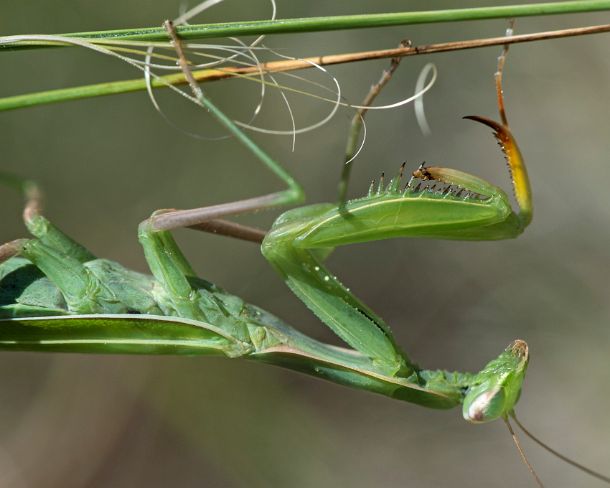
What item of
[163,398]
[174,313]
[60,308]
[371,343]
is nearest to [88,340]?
[60,308]

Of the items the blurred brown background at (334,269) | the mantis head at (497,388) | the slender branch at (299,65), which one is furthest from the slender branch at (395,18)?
the blurred brown background at (334,269)

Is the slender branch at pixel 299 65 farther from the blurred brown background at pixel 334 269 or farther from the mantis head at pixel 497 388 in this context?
the blurred brown background at pixel 334 269

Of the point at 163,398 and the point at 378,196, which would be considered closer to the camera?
the point at 378,196

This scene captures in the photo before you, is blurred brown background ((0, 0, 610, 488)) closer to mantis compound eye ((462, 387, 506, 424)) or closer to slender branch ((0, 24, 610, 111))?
mantis compound eye ((462, 387, 506, 424))

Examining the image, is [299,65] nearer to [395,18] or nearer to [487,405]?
[395,18]

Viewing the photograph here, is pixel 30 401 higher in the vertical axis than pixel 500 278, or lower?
lower

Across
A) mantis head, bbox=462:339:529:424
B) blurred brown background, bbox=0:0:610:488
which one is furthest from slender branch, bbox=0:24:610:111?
blurred brown background, bbox=0:0:610:488

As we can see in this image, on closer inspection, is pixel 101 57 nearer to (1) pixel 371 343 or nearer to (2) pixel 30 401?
(2) pixel 30 401
